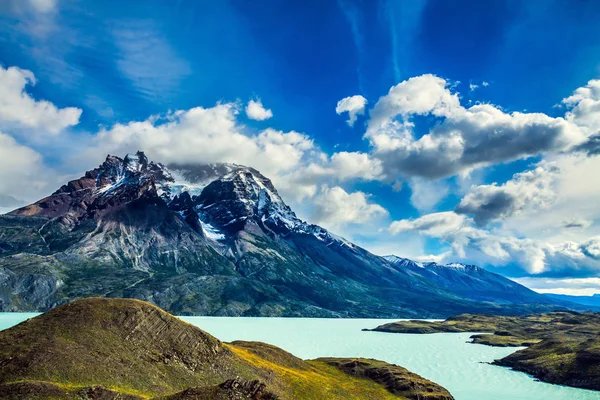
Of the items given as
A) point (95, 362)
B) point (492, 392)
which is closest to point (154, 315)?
point (95, 362)

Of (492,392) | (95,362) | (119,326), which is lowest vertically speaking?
(492,392)

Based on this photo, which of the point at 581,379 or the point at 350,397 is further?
the point at 581,379

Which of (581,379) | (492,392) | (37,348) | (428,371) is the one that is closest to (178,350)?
(37,348)

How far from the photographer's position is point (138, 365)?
86.0m

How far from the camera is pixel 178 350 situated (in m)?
96.5

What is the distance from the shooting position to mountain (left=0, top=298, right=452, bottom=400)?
2643 inches

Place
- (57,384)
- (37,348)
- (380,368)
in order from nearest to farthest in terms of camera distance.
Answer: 1. (57,384)
2. (37,348)
3. (380,368)

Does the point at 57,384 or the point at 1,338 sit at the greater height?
the point at 1,338

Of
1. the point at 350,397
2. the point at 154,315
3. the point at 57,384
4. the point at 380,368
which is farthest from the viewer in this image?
the point at 380,368

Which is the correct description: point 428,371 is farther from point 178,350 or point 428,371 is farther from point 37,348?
point 37,348

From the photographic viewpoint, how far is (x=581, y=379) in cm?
16850

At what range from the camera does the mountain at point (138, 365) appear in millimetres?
67125

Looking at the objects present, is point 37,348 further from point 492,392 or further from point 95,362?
point 492,392

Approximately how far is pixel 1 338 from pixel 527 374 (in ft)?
632
